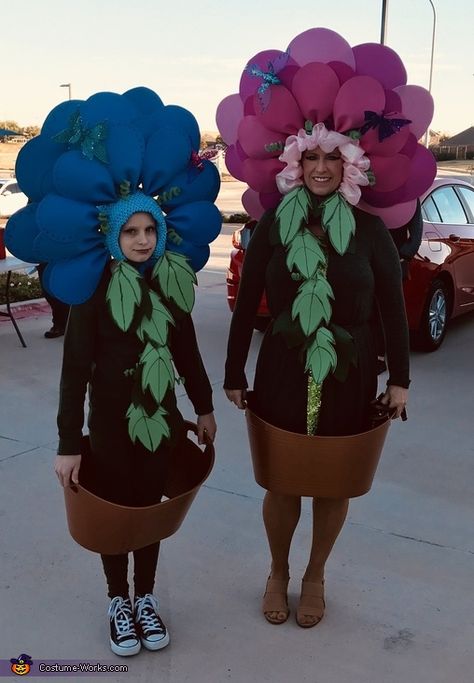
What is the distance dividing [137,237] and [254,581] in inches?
59.5

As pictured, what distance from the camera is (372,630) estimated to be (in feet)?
9.16

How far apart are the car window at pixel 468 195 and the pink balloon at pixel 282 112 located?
5.32 m

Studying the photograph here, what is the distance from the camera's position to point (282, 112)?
2.57 meters

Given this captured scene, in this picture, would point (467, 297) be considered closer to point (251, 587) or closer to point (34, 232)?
point (251, 587)

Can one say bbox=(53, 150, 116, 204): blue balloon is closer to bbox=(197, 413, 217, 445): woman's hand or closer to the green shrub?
bbox=(197, 413, 217, 445): woman's hand

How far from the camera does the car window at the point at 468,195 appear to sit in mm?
7520

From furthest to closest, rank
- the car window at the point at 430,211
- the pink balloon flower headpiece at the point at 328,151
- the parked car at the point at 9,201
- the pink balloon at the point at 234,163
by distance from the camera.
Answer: the parked car at the point at 9,201
the car window at the point at 430,211
the pink balloon at the point at 234,163
the pink balloon flower headpiece at the point at 328,151

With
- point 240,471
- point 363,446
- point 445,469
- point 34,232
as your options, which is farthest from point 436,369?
point 34,232

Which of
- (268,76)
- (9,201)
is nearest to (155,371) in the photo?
(268,76)

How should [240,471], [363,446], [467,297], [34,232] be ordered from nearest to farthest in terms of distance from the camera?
[34,232] < [363,446] < [240,471] < [467,297]

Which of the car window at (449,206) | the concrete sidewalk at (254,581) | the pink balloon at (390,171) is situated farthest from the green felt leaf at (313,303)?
the car window at (449,206)

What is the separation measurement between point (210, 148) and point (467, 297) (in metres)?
5.02

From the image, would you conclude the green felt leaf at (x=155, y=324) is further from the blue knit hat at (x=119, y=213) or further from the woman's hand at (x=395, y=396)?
the woman's hand at (x=395, y=396)

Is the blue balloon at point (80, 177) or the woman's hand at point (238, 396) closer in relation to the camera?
the blue balloon at point (80, 177)
